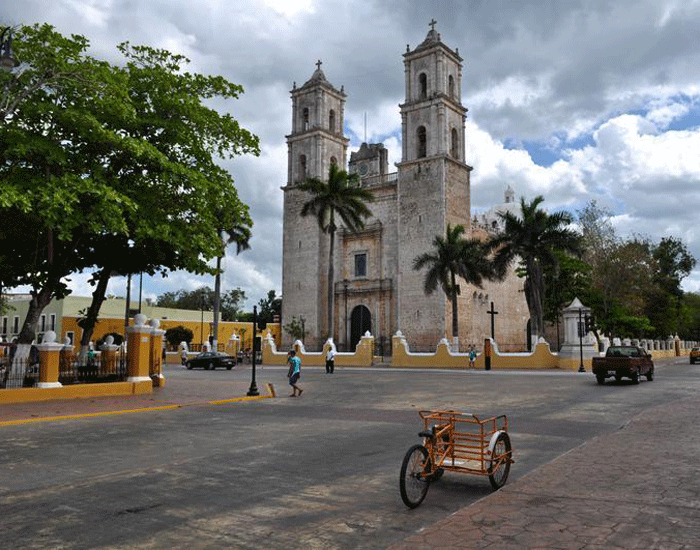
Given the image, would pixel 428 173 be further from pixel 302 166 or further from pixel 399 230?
pixel 302 166

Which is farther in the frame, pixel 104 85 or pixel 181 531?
pixel 104 85

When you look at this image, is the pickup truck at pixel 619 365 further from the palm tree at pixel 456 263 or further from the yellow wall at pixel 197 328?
the yellow wall at pixel 197 328

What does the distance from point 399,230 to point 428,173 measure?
5041 mm

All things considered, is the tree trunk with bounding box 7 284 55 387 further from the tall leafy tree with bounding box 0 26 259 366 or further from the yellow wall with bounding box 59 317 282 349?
the yellow wall with bounding box 59 317 282 349

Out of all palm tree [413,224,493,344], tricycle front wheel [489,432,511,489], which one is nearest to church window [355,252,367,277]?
palm tree [413,224,493,344]

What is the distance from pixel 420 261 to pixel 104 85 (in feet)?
93.0

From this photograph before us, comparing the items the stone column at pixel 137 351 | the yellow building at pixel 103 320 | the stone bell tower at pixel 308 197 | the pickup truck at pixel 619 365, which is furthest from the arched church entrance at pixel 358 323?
the stone column at pixel 137 351

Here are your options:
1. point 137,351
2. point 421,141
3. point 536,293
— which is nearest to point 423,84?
point 421,141

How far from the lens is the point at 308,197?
5500cm

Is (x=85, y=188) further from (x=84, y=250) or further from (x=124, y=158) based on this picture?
(x=84, y=250)

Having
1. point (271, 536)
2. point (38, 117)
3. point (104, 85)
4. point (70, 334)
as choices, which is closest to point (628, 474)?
point (271, 536)

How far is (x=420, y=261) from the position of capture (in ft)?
136

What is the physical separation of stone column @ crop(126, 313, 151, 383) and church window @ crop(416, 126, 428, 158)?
3464 centimetres

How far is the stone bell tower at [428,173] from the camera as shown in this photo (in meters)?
47.4
